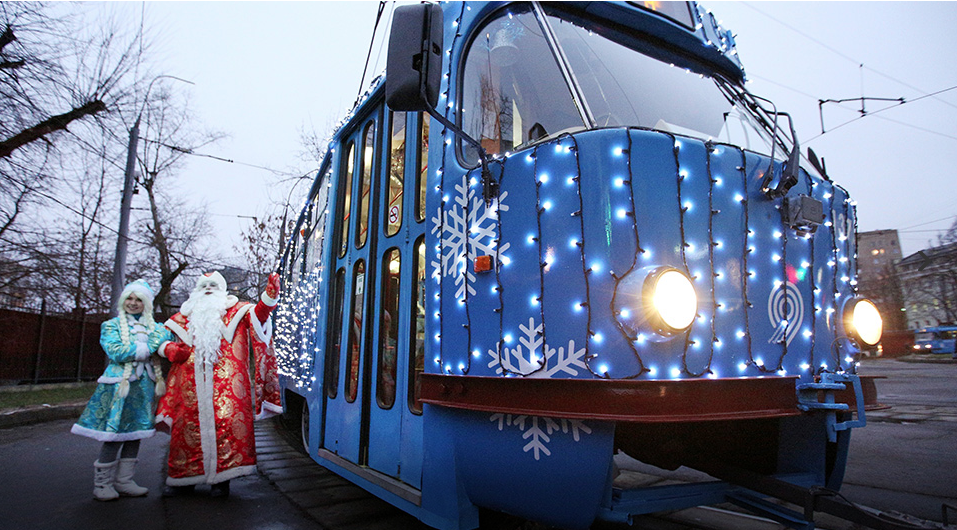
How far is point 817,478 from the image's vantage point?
2.59 m

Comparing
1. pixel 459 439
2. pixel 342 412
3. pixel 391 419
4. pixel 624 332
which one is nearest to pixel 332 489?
pixel 342 412

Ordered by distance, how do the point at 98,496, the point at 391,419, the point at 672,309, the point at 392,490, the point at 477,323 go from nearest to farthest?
1. the point at 672,309
2. the point at 477,323
3. the point at 392,490
4. the point at 391,419
5. the point at 98,496

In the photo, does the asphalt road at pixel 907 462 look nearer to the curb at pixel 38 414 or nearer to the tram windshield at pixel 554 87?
the tram windshield at pixel 554 87

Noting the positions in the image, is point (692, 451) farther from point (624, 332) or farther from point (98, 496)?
point (98, 496)

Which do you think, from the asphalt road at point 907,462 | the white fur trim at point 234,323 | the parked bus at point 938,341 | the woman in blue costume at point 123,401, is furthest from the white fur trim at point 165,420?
the parked bus at point 938,341

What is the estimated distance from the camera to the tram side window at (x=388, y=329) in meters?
3.16

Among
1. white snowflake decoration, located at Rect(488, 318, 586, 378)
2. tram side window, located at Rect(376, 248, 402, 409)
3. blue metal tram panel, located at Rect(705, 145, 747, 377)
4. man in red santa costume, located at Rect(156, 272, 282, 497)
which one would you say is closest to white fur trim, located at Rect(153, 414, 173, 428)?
man in red santa costume, located at Rect(156, 272, 282, 497)

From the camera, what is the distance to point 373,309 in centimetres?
346

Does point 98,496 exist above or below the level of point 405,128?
below

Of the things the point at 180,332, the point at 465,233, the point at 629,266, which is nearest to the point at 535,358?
the point at 629,266

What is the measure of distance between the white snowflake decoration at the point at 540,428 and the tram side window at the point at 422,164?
134cm

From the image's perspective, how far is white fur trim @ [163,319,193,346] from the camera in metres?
4.24

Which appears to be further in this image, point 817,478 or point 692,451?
point 692,451

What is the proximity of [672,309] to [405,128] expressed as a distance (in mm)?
2143
